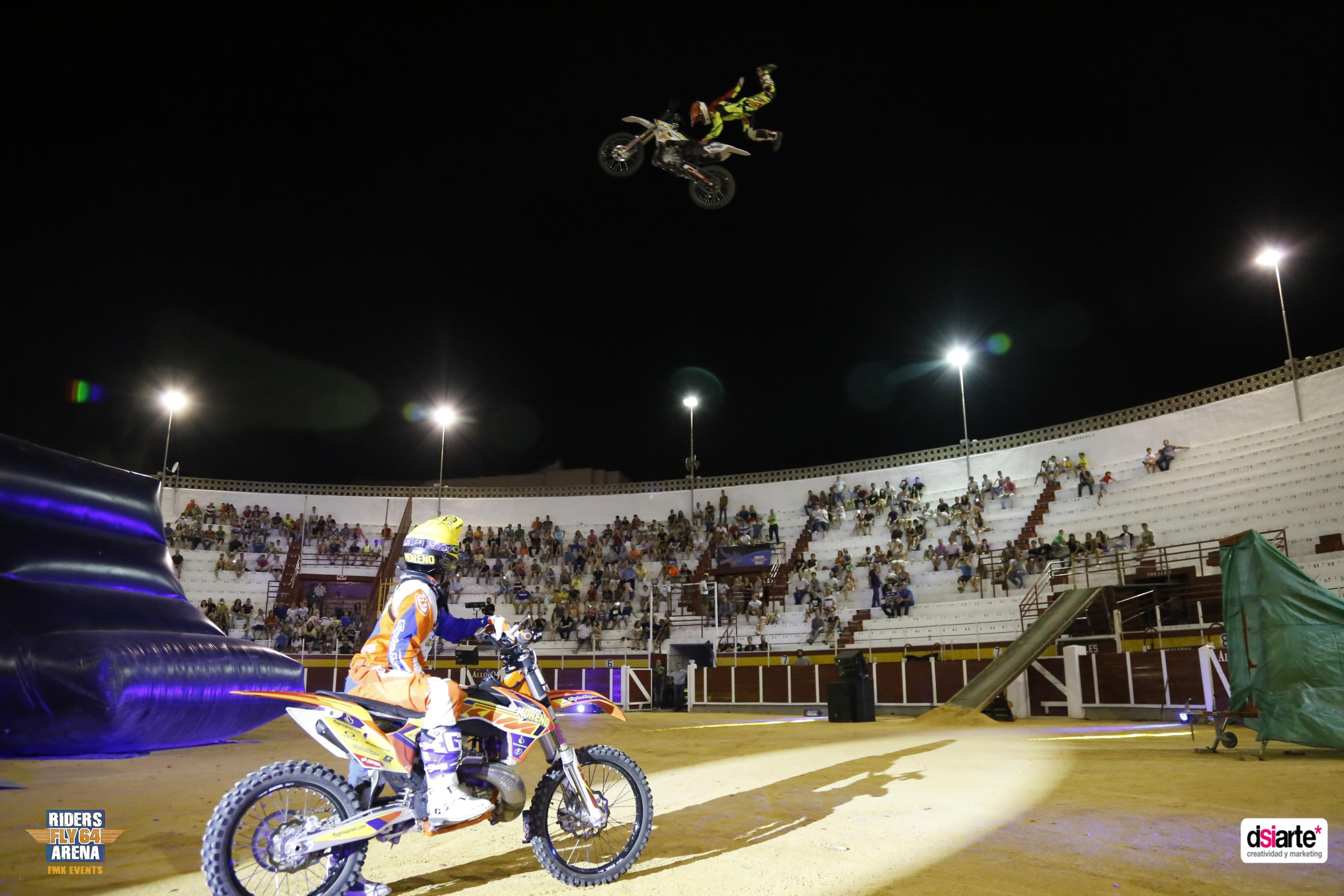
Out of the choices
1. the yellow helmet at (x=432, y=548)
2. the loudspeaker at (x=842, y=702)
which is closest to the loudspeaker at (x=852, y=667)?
the loudspeaker at (x=842, y=702)

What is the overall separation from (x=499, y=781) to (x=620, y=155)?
11250mm

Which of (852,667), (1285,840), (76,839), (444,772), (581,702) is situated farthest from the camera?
(852,667)

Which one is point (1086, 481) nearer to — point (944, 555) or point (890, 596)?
point (944, 555)

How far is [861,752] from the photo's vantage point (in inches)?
404

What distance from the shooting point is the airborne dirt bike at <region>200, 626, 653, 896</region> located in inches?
144

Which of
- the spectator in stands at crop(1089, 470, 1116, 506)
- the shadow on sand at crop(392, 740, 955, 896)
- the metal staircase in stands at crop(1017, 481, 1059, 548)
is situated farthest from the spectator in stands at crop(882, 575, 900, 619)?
the shadow on sand at crop(392, 740, 955, 896)

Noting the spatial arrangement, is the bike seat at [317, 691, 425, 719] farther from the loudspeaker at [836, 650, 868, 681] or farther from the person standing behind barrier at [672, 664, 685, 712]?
the person standing behind barrier at [672, 664, 685, 712]

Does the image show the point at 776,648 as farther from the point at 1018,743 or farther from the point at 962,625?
the point at 1018,743

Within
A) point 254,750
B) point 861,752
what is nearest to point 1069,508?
point 861,752

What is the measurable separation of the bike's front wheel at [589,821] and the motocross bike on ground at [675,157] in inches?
393

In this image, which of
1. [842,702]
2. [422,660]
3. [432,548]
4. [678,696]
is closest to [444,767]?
[422,660]

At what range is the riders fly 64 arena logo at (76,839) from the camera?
459 cm

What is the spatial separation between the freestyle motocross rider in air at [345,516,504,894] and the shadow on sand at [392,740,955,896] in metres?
0.49

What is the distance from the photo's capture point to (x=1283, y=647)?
28.8 ft
